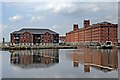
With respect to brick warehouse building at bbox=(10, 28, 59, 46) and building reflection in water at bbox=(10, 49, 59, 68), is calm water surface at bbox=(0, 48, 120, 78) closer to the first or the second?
building reflection in water at bbox=(10, 49, 59, 68)

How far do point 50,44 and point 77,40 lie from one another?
12.8m

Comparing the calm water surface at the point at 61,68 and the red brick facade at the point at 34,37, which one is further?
the red brick facade at the point at 34,37

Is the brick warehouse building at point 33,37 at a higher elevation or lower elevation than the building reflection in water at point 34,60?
higher

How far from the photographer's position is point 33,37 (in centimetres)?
3481

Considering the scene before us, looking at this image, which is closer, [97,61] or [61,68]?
[61,68]

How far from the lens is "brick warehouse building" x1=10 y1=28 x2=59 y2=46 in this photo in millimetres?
33562

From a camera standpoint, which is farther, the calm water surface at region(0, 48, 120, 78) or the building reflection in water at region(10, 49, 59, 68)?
the building reflection in water at region(10, 49, 59, 68)

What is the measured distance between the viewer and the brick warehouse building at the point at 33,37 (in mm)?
33562

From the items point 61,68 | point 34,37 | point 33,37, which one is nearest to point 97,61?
point 61,68

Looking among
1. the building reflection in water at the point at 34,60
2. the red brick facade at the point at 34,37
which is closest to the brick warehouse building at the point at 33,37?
the red brick facade at the point at 34,37

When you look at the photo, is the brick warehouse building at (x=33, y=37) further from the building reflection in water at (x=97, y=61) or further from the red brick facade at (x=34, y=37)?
the building reflection in water at (x=97, y=61)

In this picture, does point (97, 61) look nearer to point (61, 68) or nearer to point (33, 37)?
point (61, 68)

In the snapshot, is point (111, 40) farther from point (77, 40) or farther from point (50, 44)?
point (77, 40)

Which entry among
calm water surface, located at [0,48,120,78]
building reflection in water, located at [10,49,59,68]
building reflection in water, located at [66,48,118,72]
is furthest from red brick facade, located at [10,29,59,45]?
calm water surface, located at [0,48,120,78]
